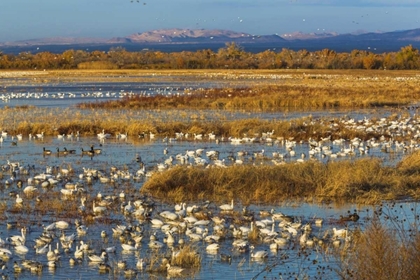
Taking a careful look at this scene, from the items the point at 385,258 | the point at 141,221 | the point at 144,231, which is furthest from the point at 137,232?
the point at 385,258

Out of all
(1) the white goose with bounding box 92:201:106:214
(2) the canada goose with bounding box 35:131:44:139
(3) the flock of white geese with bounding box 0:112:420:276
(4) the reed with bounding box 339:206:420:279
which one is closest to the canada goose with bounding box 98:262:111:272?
(3) the flock of white geese with bounding box 0:112:420:276

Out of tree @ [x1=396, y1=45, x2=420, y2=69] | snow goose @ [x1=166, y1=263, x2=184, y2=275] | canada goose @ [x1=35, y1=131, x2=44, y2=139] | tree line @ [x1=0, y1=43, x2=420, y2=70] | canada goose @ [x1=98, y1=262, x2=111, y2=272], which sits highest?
snow goose @ [x1=166, y1=263, x2=184, y2=275]

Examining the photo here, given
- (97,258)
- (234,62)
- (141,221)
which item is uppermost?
(97,258)

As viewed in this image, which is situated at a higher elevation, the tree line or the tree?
the tree

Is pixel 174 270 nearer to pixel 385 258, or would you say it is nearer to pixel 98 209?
pixel 385 258

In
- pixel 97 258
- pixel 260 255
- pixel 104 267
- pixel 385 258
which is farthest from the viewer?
pixel 260 255

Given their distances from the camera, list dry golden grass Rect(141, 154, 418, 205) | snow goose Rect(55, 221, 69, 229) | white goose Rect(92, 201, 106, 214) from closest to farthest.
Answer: snow goose Rect(55, 221, 69, 229), white goose Rect(92, 201, 106, 214), dry golden grass Rect(141, 154, 418, 205)

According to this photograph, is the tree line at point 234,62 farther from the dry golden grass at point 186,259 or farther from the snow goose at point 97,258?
the snow goose at point 97,258

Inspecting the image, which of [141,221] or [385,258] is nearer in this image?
[385,258]

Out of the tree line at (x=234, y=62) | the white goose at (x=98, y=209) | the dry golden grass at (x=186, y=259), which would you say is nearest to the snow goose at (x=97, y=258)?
the dry golden grass at (x=186, y=259)

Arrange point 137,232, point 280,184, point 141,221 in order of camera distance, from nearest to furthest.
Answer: point 137,232
point 141,221
point 280,184

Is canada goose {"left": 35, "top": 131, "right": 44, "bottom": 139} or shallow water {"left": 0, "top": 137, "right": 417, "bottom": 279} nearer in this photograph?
shallow water {"left": 0, "top": 137, "right": 417, "bottom": 279}

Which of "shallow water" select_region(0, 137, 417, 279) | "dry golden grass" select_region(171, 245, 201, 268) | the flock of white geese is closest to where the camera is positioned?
"shallow water" select_region(0, 137, 417, 279)

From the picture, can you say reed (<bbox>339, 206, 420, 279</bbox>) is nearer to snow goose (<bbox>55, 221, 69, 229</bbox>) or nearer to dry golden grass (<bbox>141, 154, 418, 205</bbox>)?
snow goose (<bbox>55, 221, 69, 229</bbox>)
